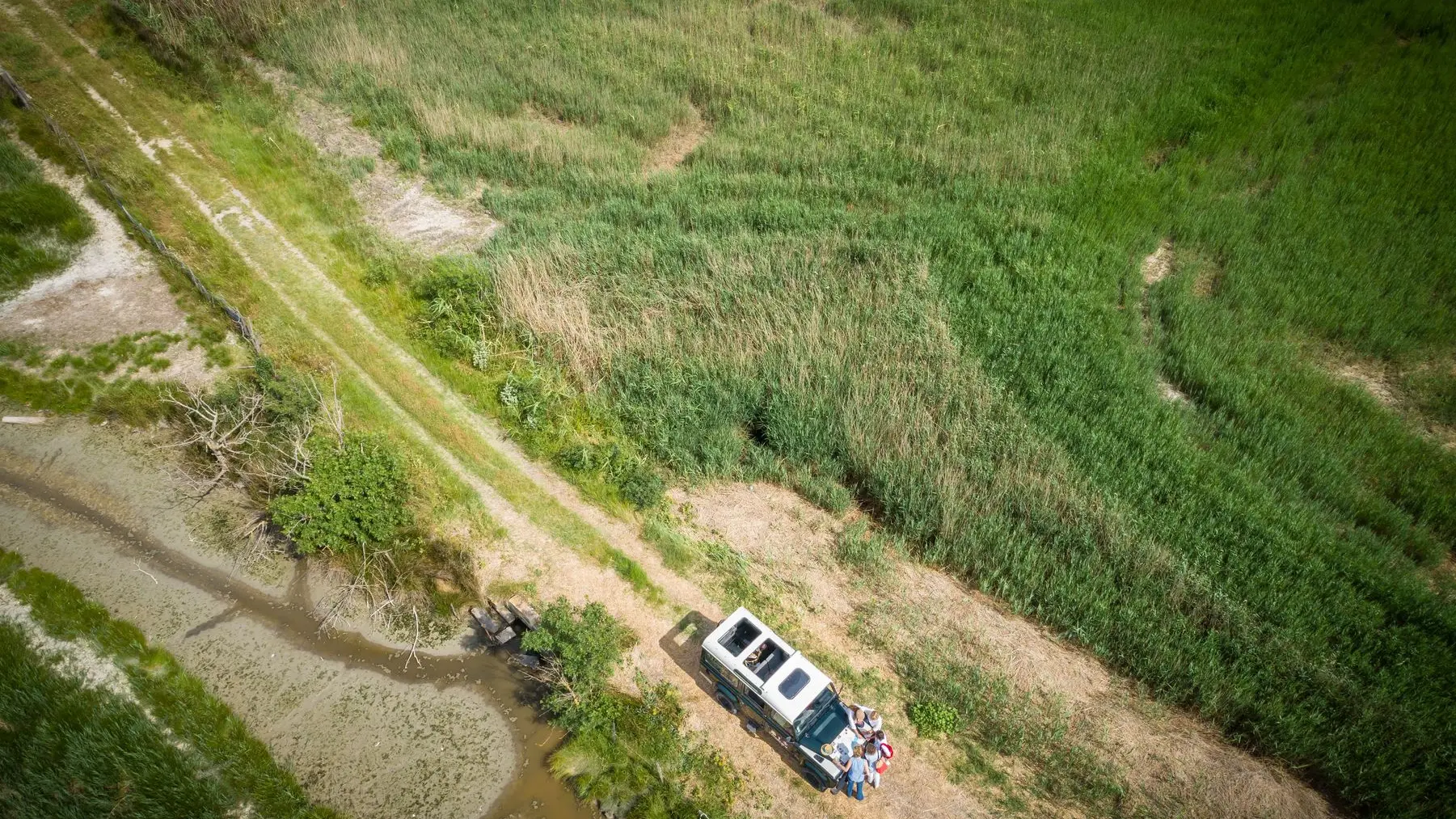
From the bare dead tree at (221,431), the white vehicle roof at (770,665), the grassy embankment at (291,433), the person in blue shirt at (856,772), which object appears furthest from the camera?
the bare dead tree at (221,431)

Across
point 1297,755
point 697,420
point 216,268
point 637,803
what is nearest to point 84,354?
point 216,268

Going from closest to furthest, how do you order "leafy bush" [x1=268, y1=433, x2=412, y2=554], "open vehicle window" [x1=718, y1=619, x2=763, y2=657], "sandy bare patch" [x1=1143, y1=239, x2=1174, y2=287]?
"open vehicle window" [x1=718, y1=619, x2=763, y2=657]
"leafy bush" [x1=268, y1=433, x2=412, y2=554]
"sandy bare patch" [x1=1143, y1=239, x2=1174, y2=287]

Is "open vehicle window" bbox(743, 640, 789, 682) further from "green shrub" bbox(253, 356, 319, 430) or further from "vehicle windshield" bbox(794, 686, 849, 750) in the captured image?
"green shrub" bbox(253, 356, 319, 430)

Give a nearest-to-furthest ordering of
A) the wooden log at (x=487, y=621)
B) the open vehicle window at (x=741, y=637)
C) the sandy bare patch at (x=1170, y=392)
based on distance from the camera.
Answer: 1. the open vehicle window at (x=741, y=637)
2. the wooden log at (x=487, y=621)
3. the sandy bare patch at (x=1170, y=392)

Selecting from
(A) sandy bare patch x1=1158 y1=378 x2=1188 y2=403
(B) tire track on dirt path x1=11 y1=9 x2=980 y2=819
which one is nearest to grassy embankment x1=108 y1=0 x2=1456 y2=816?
(A) sandy bare patch x1=1158 y1=378 x2=1188 y2=403

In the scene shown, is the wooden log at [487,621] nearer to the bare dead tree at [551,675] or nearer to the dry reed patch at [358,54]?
the bare dead tree at [551,675]

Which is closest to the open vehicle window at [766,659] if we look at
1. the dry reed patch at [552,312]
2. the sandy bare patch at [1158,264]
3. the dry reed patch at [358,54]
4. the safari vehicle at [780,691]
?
the safari vehicle at [780,691]

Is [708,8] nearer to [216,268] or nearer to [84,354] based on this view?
[216,268]
